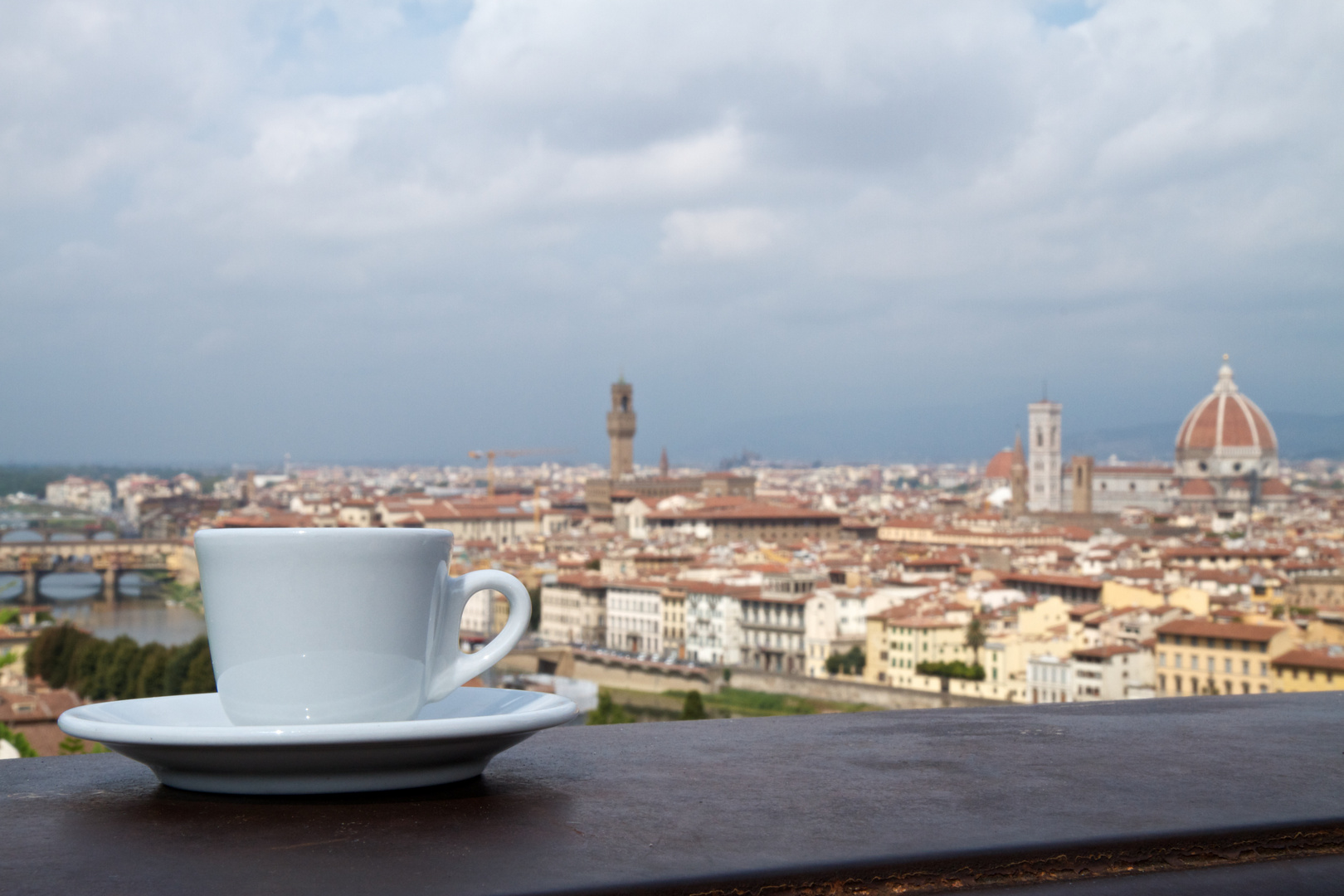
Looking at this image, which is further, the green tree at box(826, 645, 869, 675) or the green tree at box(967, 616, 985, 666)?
the green tree at box(826, 645, 869, 675)

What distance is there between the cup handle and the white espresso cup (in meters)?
0.01

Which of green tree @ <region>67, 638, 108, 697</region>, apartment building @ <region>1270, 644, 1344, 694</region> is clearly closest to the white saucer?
apartment building @ <region>1270, 644, 1344, 694</region>

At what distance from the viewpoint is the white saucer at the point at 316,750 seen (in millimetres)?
479

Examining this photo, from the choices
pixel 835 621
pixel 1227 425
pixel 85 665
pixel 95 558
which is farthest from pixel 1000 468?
pixel 85 665

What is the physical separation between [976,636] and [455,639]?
1639 centimetres

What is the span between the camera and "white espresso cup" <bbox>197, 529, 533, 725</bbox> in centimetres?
54

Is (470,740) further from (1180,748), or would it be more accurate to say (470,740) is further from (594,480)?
(594,480)

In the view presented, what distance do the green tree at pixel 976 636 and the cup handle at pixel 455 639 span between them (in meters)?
16.0

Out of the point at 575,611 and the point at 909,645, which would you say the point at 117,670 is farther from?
the point at 575,611

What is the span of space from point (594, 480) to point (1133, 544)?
16075 millimetres

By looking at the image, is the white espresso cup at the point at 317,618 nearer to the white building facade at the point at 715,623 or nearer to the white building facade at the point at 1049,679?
the white building facade at the point at 1049,679

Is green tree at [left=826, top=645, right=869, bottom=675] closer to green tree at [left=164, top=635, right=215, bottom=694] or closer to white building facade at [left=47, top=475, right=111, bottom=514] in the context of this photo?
green tree at [left=164, top=635, right=215, bottom=694]

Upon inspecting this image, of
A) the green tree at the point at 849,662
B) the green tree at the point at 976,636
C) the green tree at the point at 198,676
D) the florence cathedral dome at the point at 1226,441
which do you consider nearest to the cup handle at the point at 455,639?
the green tree at the point at 198,676

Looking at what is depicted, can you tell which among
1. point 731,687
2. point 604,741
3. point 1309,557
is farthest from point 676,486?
point 604,741
